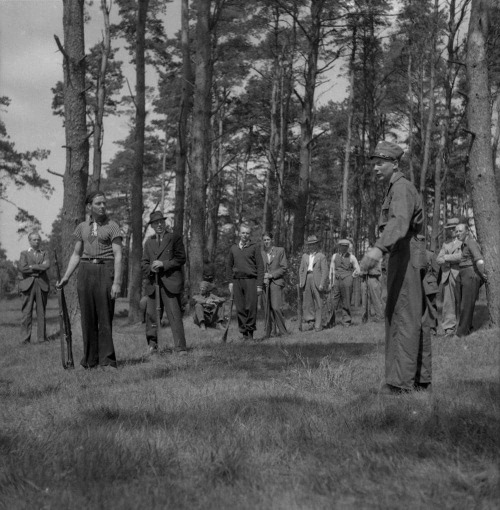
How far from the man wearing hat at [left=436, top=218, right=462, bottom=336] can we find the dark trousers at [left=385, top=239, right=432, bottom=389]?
6.52 m

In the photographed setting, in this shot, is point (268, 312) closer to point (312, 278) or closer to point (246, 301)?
point (246, 301)

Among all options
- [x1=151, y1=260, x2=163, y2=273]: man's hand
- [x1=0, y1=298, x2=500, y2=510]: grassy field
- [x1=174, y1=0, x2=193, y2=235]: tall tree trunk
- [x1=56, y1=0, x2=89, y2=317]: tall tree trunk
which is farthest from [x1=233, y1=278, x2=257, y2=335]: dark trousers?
[x1=174, y1=0, x2=193, y2=235]: tall tree trunk

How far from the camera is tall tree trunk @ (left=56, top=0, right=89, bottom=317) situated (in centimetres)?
1234

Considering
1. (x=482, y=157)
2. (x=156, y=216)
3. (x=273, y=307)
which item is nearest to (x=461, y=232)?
(x=482, y=157)

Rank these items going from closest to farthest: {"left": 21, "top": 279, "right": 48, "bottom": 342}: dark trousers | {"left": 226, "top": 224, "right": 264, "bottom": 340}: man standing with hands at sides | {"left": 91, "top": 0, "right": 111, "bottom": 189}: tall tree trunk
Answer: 1. {"left": 226, "top": 224, "right": 264, "bottom": 340}: man standing with hands at sides
2. {"left": 21, "top": 279, "right": 48, "bottom": 342}: dark trousers
3. {"left": 91, "top": 0, "right": 111, "bottom": 189}: tall tree trunk

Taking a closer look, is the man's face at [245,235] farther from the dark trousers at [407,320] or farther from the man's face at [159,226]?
the dark trousers at [407,320]

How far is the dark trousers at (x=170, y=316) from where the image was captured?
393 inches

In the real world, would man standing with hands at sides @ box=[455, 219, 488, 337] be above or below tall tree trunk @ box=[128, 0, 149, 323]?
below

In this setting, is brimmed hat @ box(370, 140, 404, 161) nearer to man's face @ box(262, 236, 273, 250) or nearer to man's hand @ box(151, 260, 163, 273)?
man's hand @ box(151, 260, 163, 273)

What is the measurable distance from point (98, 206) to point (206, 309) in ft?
26.6

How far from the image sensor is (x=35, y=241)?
13.7 m

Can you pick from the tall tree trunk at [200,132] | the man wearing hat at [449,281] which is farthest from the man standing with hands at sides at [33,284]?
the man wearing hat at [449,281]

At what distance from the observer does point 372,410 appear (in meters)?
5.02

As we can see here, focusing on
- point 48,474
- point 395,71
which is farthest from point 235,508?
point 395,71
